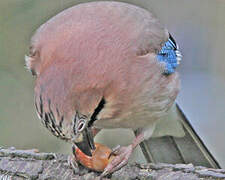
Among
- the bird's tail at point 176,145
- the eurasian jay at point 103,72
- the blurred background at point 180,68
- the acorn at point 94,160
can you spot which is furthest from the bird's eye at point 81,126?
the blurred background at point 180,68

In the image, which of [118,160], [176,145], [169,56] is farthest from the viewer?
[176,145]

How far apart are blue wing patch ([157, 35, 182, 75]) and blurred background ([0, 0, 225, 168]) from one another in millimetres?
660

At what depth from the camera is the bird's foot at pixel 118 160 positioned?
3478mm

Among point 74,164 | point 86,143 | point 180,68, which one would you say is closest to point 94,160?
point 74,164

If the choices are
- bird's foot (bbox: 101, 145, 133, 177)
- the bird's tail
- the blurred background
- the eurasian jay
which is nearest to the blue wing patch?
the eurasian jay

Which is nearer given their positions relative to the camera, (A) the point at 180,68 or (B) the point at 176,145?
(B) the point at 176,145

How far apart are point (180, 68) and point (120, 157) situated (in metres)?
1.31

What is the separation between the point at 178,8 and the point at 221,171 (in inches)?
82.7

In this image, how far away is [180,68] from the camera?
187 inches

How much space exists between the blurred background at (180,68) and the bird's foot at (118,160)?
3.15ft

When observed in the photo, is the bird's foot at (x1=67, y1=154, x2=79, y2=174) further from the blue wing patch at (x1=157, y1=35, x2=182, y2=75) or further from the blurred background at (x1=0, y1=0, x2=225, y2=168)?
the blurred background at (x1=0, y1=0, x2=225, y2=168)

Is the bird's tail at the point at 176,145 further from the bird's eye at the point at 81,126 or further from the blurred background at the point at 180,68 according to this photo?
the bird's eye at the point at 81,126

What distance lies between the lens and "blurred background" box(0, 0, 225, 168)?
4.73 meters

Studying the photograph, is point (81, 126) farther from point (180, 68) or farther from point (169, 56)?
point (180, 68)
